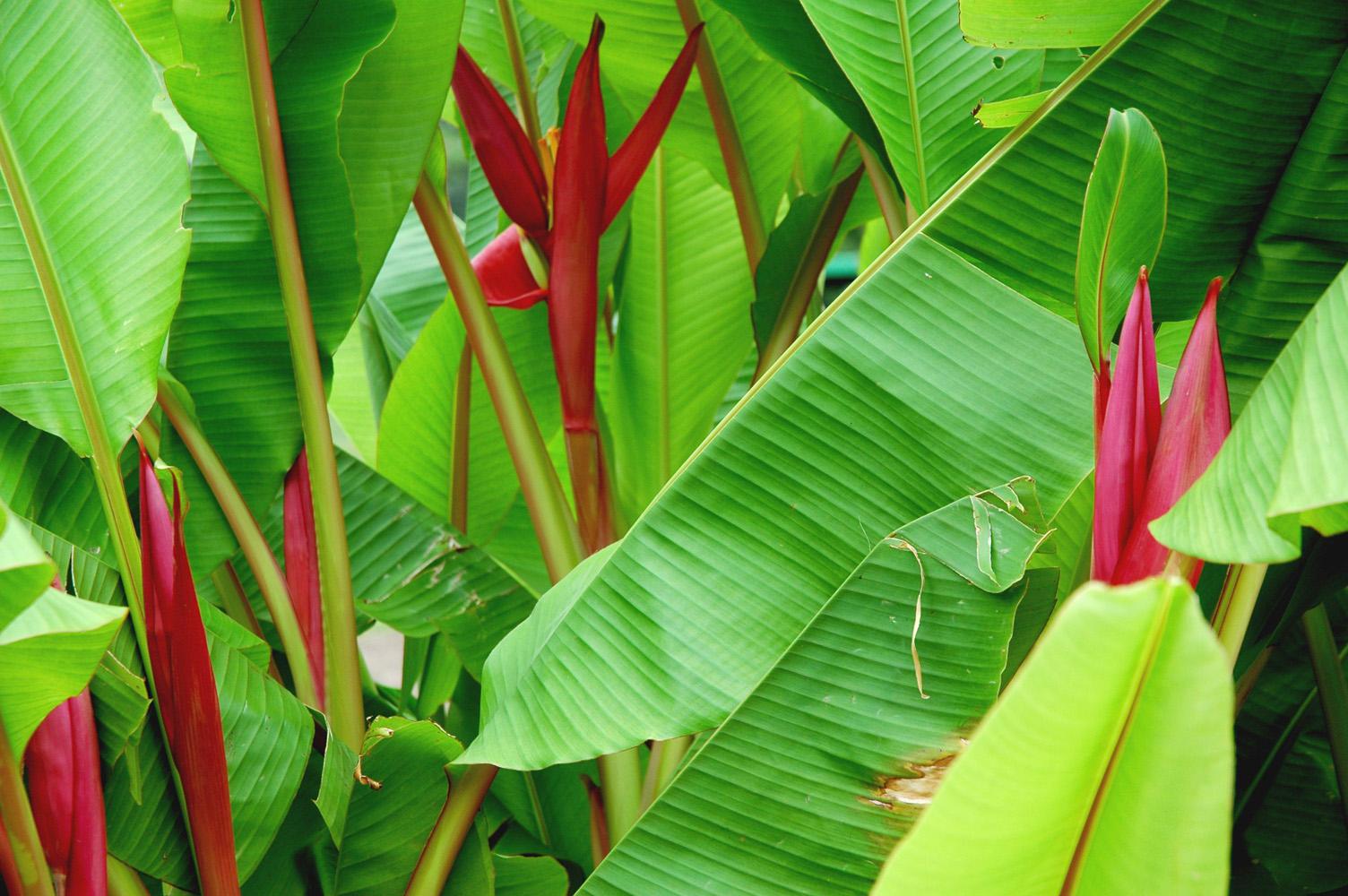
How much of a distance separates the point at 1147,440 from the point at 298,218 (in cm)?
54

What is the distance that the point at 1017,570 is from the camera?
0.45 m

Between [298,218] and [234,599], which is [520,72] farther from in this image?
[234,599]

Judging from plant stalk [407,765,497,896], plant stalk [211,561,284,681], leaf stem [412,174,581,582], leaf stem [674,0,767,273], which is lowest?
plant stalk [407,765,497,896]

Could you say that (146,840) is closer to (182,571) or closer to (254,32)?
(182,571)

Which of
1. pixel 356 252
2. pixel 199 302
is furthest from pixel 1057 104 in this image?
pixel 199 302

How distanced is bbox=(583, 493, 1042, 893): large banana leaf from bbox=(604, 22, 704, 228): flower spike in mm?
392

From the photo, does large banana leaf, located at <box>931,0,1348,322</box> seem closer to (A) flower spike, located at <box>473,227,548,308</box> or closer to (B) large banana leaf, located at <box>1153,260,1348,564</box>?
(B) large banana leaf, located at <box>1153,260,1348,564</box>

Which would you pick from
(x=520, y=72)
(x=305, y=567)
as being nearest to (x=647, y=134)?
(x=520, y=72)

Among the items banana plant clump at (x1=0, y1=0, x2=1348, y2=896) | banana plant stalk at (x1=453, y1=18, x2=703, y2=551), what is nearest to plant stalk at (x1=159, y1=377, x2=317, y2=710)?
banana plant clump at (x1=0, y1=0, x2=1348, y2=896)

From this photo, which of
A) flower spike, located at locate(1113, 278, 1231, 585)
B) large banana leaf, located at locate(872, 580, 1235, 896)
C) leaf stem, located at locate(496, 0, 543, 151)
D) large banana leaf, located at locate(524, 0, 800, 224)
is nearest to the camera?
large banana leaf, located at locate(872, 580, 1235, 896)

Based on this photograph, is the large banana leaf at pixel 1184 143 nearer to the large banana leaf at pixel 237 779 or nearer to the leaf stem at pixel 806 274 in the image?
the leaf stem at pixel 806 274

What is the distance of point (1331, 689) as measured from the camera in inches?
25.3

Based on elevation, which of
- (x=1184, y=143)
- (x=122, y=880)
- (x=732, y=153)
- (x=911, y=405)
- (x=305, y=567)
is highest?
(x=732, y=153)

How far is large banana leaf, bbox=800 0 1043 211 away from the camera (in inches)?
23.7
